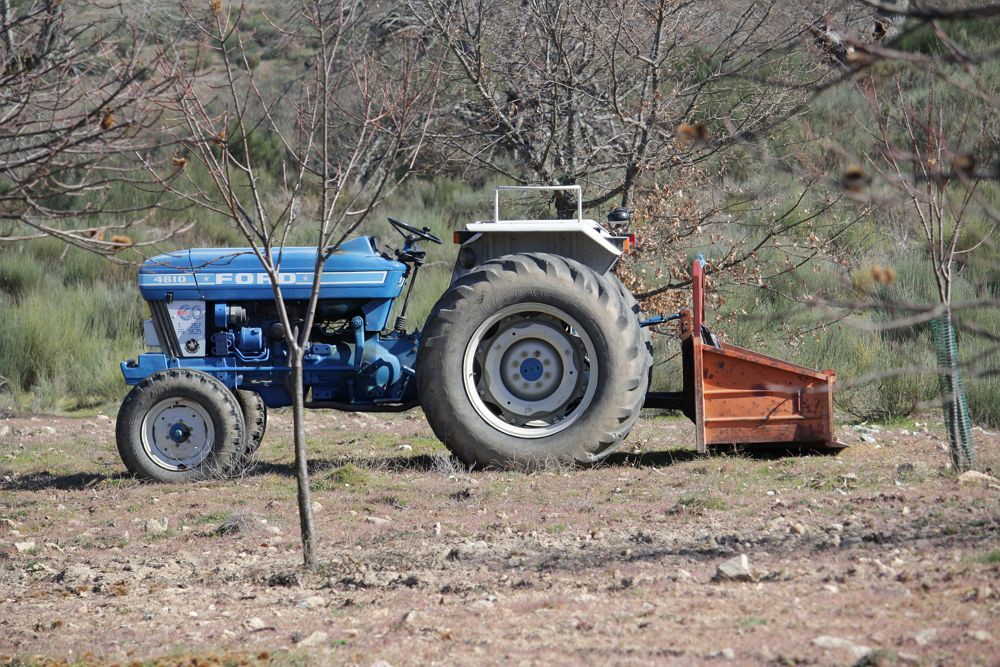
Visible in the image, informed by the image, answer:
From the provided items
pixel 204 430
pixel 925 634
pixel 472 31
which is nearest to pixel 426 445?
pixel 204 430

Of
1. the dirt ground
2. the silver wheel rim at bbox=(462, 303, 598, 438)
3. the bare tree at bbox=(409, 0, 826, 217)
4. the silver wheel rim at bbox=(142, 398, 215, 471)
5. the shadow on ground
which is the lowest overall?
the dirt ground

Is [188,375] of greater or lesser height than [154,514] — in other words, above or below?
above

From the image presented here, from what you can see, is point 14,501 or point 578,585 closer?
point 578,585

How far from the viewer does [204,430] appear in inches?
295

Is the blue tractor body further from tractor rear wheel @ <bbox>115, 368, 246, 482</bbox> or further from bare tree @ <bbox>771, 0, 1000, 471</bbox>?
bare tree @ <bbox>771, 0, 1000, 471</bbox>

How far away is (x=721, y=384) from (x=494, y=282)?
150 centimetres

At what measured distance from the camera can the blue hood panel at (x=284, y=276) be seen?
7730 millimetres

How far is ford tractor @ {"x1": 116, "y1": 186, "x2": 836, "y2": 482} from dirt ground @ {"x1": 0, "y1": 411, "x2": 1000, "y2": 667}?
25 centimetres

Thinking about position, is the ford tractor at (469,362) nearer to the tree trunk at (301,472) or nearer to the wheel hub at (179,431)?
the wheel hub at (179,431)

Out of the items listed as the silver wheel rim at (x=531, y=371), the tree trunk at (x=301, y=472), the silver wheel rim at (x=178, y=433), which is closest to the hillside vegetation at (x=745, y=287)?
the silver wheel rim at (x=531, y=371)

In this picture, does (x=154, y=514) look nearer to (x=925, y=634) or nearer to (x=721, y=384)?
(x=721, y=384)

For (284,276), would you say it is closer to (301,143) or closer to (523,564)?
(301,143)

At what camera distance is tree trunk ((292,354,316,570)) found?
16.6 feet

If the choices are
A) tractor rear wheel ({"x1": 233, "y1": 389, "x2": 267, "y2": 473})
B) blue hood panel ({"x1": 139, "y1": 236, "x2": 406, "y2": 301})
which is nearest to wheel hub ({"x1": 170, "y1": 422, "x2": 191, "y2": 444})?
tractor rear wheel ({"x1": 233, "y1": 389, "x2": 267, "y2": 473})
